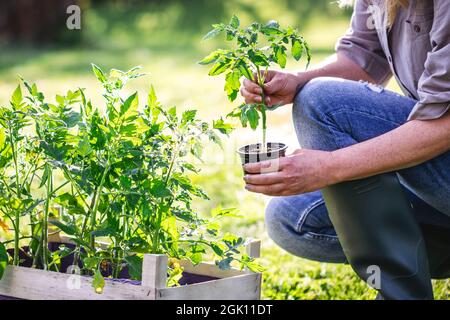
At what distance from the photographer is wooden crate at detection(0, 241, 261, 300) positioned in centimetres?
174

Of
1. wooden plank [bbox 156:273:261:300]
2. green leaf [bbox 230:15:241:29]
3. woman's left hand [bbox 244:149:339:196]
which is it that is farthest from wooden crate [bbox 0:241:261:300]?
green leaf [bbox 230:15:241:29]

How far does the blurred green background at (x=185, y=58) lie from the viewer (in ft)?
9.13

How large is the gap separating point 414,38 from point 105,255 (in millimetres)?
914

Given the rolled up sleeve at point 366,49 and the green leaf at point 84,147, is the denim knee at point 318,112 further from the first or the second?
the green leaf at point 84,147

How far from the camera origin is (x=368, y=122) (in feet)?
6.60

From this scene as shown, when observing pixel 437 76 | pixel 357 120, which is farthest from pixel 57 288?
pixel 437 76

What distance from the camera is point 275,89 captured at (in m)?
2.12

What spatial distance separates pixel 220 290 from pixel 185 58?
267 inches

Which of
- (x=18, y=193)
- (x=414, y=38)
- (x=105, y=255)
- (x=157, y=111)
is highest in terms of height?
(x=414, y=38)

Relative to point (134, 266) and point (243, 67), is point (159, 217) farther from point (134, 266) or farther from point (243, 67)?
point (243, 67)

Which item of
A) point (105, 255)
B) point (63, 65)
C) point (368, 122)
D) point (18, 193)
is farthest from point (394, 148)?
point (63, 65)

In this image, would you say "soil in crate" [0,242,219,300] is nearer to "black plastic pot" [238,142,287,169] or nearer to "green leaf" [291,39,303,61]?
"black plastic pot" [238,142,287,169]

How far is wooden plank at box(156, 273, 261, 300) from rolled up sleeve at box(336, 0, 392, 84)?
807mm
